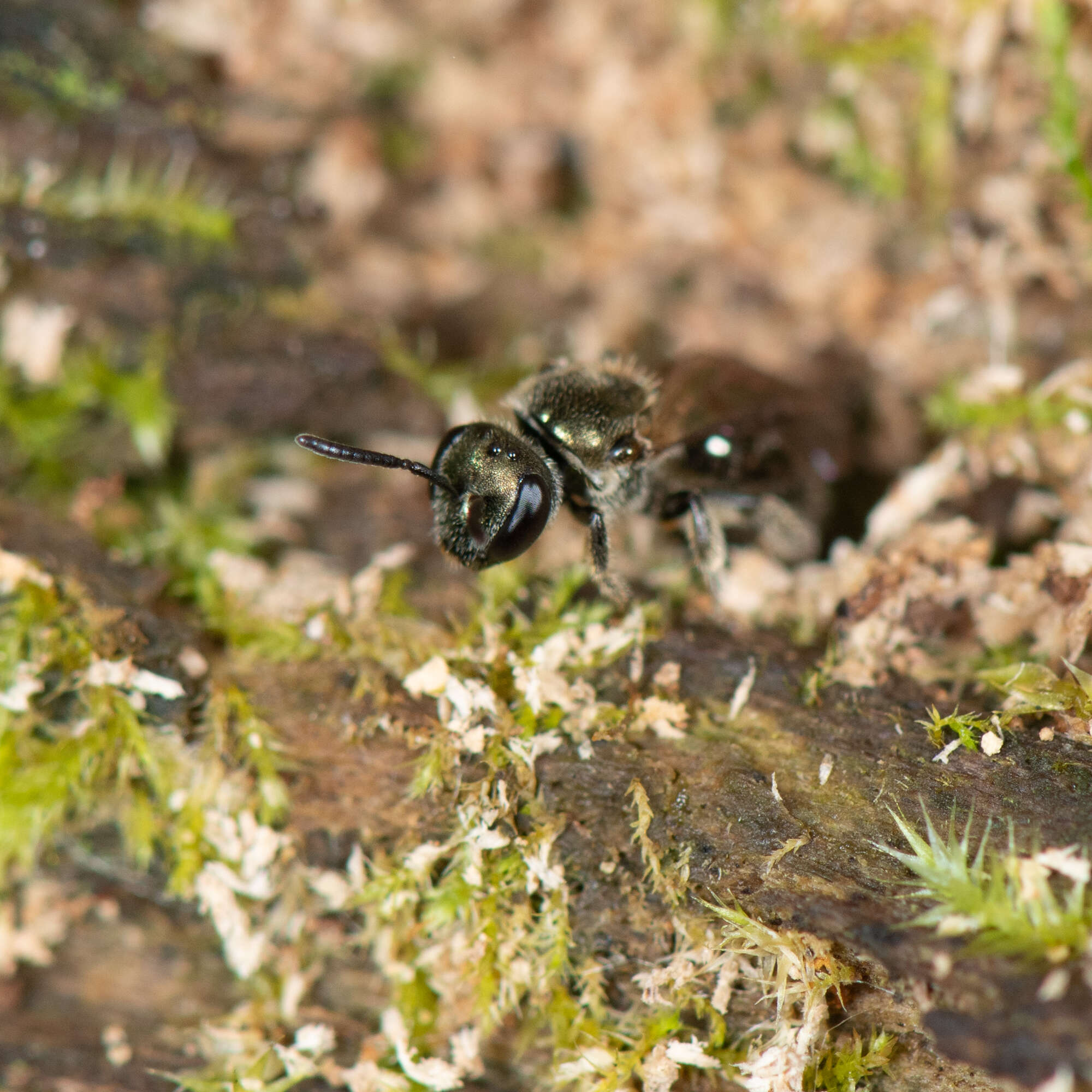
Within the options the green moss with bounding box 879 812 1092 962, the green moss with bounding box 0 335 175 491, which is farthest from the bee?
the green moss with bounding box 879 812 1092 962

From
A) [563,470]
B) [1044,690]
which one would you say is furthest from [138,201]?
[1044,690]

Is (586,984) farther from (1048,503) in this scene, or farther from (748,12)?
(748,12)

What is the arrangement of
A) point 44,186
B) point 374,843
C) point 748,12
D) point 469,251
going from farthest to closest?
point 469,251 < point 748,12 < point 44,186 < point 374,843

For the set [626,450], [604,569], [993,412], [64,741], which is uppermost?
[993,412]

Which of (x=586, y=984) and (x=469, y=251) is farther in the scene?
(x=469, y=251)

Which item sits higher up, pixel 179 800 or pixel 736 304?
pixel 736 304

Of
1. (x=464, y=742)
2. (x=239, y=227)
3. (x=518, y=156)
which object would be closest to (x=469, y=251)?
(x=518, y=156)

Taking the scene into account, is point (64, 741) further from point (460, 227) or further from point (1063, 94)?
point (1063, 94)

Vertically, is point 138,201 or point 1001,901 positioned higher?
point 138,201
